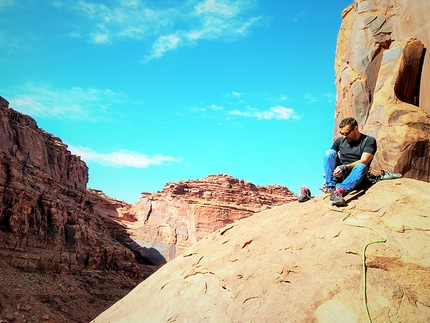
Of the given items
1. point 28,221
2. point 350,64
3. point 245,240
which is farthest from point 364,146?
point 28,221

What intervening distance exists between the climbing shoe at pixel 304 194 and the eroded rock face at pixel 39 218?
3227 centimetres

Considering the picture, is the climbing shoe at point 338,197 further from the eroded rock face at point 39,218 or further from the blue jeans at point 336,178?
the eroded rock face at point 39,218

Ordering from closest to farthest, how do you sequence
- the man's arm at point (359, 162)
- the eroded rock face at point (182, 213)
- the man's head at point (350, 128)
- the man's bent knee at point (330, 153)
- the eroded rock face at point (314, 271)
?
the eroded rock face at point (314, 271) < the man's arm at point (359, 162) < the man's head at point (350, 128) < the man's bent knee at point (330, 153) < the eroded rock face at point (182, 213)

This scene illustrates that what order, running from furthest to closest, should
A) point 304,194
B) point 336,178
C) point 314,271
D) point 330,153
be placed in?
point 304,194
point 330,153
point 336,178
point 314,271

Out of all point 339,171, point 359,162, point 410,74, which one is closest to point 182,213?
point 410,74

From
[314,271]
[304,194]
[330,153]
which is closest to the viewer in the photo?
[314,271]

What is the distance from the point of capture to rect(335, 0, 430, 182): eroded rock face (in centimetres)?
1274

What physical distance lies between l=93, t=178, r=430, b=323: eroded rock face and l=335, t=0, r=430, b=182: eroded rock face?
6810 millimetres

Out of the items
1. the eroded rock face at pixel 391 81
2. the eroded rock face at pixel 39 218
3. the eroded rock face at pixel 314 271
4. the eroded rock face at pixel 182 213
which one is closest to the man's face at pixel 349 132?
the eroded rock face at pixel 314 271

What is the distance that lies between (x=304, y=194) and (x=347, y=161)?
1028mm

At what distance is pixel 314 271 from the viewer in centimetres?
504

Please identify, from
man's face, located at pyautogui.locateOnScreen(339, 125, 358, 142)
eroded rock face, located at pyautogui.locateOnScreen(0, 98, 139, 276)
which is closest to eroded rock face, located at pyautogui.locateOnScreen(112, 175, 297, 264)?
eroded rock face, located at pyautogui.locateOnScreen(0, 98, 139, 276)

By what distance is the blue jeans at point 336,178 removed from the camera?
21.3ft

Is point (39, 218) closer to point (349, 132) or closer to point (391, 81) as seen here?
point (391, 81)
